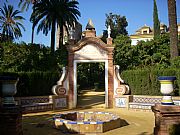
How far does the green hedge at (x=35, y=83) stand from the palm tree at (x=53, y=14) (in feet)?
29.2

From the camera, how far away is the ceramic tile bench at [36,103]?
49.3ft

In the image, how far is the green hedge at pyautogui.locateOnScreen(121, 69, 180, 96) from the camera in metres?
16.5

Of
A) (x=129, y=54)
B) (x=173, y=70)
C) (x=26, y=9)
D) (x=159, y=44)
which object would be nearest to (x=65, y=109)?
(x=173, y=70)

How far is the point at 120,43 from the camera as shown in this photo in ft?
83.6

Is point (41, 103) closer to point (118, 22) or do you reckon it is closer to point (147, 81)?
point (147, 81)

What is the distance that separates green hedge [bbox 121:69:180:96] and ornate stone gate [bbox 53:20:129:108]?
1.46 m

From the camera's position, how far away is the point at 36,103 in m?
15.8

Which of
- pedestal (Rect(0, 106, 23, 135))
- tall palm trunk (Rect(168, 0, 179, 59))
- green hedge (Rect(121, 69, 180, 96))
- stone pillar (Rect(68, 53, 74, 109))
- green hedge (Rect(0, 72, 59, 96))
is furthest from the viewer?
tall palm trunk (Rect(168, 0, 179, 59))

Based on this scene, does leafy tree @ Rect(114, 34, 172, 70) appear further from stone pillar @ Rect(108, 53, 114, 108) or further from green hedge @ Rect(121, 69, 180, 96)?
stone pillar @ Rect(108, 53, 114, 108)

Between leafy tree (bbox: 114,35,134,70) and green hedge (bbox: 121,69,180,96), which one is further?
leafy tree (bbox: 114,35,134,70)

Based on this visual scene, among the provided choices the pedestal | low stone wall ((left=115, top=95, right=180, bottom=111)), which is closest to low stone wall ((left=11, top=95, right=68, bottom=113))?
low stone wall ((left=115, top=95, right=180, bottom=111))

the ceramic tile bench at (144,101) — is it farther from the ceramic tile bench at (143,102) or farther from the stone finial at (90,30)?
the stone finial at (90,30)

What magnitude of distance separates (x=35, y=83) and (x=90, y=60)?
13.5 feet

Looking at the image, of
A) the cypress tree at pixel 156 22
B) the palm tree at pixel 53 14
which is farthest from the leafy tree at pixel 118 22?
the palm tree at pixel 53 14
